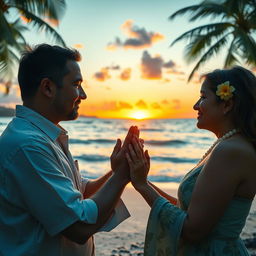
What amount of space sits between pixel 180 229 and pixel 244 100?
851 mm

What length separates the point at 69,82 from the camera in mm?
2148

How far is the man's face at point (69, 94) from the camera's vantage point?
6.98 feet

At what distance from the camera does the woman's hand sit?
224 cm

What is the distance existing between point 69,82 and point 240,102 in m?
1.02

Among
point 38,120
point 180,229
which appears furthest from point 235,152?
point 38,120

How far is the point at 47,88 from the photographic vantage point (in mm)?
2072

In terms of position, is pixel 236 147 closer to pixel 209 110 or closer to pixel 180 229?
pixel 209 110

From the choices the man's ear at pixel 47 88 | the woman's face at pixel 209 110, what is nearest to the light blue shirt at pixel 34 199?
the man's ear at pixel 47 88

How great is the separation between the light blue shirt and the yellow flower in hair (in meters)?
1.04

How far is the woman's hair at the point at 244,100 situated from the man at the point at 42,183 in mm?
803

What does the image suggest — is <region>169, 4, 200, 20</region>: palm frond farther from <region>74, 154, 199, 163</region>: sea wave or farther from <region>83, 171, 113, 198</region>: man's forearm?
<region>83, 171, 113, 198</region>: man's forearm

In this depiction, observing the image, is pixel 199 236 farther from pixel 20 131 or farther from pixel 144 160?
pixel 20 131

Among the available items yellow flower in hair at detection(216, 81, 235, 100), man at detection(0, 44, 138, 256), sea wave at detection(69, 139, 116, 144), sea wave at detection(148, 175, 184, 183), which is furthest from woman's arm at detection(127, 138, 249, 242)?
sea wave at detection(69, 139, 116, 144)

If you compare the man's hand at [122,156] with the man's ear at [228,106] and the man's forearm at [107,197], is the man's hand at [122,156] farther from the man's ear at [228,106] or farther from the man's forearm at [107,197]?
the man's ear at [228,106]
